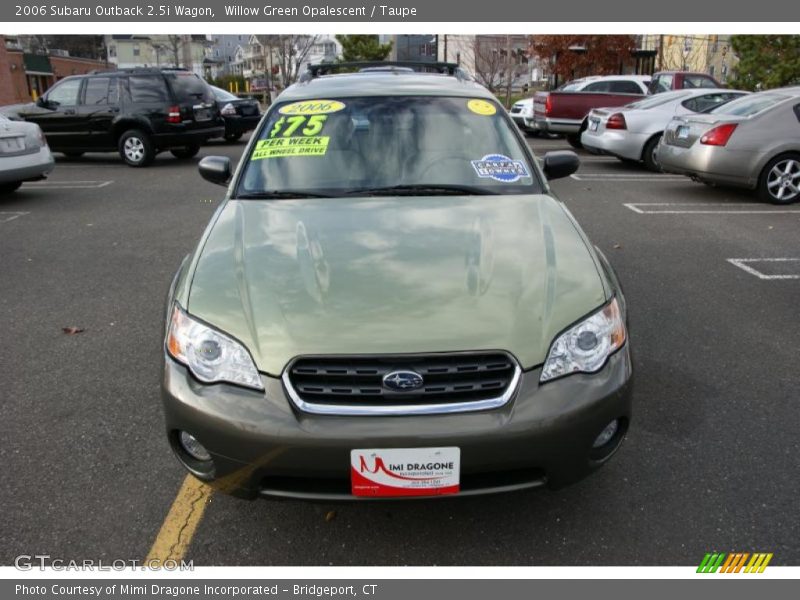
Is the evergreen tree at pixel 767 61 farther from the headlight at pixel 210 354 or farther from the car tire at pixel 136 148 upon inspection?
the headlight at pixel 210 354

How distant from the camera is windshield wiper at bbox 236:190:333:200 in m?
3.47

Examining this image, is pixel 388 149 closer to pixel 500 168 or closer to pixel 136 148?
pixel 500 168

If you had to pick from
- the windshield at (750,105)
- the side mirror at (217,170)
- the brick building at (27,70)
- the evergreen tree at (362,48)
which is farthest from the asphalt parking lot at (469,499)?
the evergreen tree at (362,48)

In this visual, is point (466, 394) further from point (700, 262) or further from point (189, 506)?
point (700, 262)

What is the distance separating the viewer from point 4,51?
3778 cm

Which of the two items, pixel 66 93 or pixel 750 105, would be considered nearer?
pixel 750 105

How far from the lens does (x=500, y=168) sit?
144 inches

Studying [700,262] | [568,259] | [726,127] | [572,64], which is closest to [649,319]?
[700,262]

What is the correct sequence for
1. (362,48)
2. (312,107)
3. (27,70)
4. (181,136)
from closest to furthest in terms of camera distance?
1. (312,107)
2. (181,136)
3. (362,48)
4. (27,70)

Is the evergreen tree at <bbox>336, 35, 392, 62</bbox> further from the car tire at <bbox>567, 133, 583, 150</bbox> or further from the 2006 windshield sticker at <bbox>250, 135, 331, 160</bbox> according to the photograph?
the 2006 windshield sticker at <bbox>250, 135, 331, 160</bbox>

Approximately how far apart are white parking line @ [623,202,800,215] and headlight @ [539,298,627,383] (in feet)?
22.1

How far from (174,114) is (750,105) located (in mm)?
9812

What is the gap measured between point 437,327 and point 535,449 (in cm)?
52

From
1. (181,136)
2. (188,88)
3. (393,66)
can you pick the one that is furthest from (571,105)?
(393,66)
